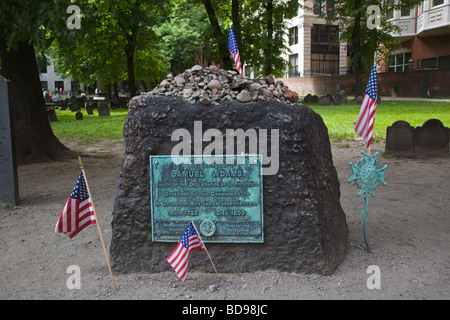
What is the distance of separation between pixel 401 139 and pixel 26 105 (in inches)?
367

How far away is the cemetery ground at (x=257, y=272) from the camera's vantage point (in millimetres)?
4055

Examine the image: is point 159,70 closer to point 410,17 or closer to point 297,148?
point 410,17

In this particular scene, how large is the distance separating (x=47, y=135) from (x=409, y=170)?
347 inches

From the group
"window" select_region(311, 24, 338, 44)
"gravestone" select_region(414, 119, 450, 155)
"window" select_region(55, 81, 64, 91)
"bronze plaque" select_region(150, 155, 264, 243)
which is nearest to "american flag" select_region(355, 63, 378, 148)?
"bronze plaque" select_region(150, 155, 264, 243)

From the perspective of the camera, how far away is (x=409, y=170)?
30.7ft

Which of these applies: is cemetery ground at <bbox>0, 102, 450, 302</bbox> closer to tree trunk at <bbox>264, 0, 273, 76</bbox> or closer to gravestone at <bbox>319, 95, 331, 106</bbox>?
gravestone at <bbox>319, 95, 331, 106</bbox>

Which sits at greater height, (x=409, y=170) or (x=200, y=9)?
(x=200, y=9)

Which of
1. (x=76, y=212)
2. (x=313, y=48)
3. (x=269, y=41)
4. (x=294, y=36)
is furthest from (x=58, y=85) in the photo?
(x=76, y=212)

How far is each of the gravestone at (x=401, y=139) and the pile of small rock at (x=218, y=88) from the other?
22.3ft

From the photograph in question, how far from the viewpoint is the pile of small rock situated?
176 inches

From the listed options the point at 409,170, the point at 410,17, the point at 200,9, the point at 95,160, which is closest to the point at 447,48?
the point at 410,17

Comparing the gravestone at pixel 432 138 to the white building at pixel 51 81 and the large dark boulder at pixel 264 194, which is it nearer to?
the large dark boulder at pixel 264 194

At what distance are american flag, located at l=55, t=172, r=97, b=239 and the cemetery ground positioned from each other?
23.9 inches

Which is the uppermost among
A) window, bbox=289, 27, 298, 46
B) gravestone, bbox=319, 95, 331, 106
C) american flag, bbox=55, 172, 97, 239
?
window, bbox=289, 27, 298, 46
